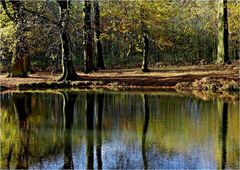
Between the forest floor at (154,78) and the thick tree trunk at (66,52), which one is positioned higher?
the thick tree trunk at (66,52)

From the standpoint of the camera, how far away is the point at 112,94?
934 inches

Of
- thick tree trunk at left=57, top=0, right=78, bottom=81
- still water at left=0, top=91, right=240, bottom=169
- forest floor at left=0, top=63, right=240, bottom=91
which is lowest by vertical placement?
still water at left=0, top=91, right=240, bottom=169

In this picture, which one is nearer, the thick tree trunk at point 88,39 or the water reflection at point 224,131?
the water reflection at point 224,131

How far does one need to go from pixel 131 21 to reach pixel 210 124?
15.6 meters

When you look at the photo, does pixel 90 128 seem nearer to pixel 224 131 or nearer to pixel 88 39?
pixel 224 131

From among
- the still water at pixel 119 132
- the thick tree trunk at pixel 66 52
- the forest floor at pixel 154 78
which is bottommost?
the still water at pixel 119 132

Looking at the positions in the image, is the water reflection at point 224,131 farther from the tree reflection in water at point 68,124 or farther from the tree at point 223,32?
the tree at point 223,32

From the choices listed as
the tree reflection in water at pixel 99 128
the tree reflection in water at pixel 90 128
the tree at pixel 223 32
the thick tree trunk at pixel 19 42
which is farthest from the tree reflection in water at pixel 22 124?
the tree at pixel 223 32

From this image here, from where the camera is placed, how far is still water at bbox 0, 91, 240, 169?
37.3 feet

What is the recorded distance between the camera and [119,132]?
1466 cm

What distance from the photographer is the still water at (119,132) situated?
1137 centimetres

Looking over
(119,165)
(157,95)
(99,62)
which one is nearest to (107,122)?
(119,165)

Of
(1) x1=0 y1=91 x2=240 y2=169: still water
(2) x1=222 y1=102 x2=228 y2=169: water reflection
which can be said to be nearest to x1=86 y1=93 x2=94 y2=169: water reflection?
(1) x1=0 y1=91 x2=240 y2=169: still water

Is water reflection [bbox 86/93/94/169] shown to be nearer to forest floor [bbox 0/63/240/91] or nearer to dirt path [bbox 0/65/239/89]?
forest floor [bbox 0/63/240/91]
